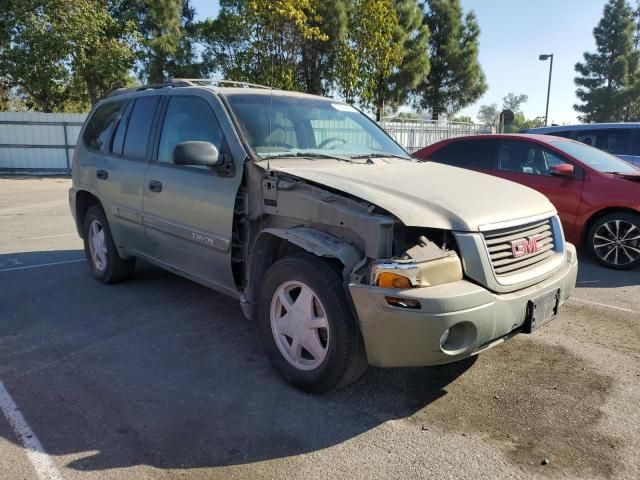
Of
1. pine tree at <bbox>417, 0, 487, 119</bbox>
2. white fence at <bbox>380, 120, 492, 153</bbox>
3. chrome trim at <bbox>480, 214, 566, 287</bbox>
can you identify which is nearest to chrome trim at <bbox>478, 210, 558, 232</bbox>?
chrome trim at <bbox>480, 214, 566, 287</bbox>

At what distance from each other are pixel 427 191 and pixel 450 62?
95.6 ft

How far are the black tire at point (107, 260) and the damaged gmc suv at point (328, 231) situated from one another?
0.47 meters

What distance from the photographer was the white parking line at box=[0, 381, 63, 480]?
2.55 metres

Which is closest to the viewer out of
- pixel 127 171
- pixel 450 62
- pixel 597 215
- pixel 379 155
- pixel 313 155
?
pixel 313 155

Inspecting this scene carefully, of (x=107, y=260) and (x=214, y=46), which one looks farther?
(x=214, y=46)

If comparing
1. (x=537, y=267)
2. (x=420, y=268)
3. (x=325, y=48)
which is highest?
(x=325, y=48)

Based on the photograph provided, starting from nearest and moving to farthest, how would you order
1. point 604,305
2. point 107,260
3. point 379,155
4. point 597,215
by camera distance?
point 379,155, point 604,305, point 107,260, point 597,215

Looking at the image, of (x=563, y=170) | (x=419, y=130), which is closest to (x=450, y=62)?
(x=419, y=130)

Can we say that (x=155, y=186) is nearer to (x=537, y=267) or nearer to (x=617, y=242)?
(x=537, y=267)

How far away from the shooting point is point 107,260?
5.43 metres

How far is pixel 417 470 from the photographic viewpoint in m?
2.57

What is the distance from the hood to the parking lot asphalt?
1.12m

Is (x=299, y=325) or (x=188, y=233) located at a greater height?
(x=188, y=233)

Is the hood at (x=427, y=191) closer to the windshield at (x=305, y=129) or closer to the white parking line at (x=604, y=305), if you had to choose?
the windshield at (x=305, y=129)
